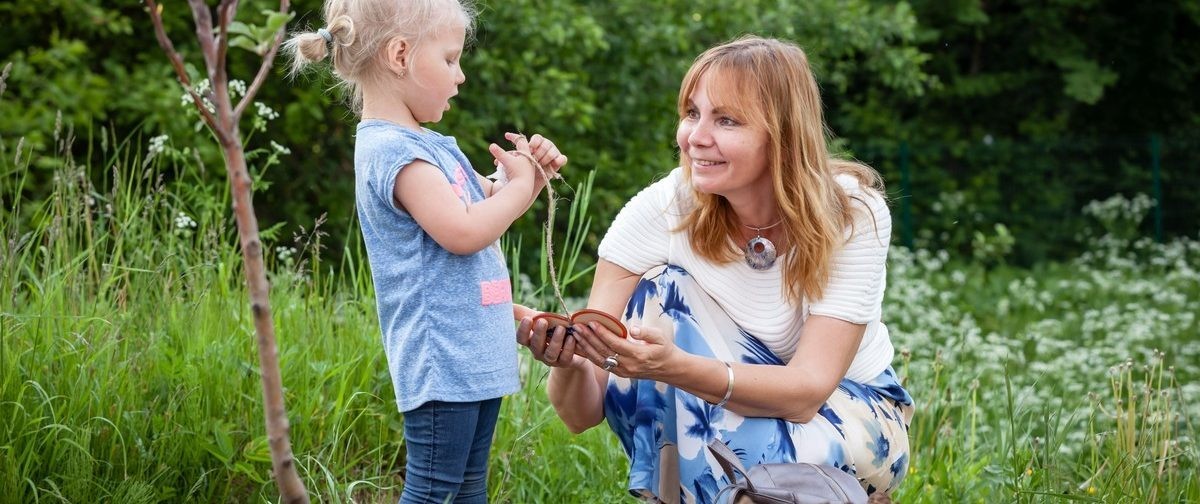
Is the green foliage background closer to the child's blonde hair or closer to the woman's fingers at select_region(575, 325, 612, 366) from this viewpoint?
the child's blonde hair

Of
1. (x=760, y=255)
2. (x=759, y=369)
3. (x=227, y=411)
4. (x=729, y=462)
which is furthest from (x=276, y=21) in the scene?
(x=227, y=411)

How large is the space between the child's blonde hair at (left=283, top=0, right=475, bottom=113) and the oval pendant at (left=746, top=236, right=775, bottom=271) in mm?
763

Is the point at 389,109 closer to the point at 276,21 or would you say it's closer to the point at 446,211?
the point at 446,211

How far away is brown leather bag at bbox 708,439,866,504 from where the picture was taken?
2039 mm

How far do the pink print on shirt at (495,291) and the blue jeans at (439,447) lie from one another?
0.56ft

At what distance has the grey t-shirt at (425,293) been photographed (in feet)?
6.44

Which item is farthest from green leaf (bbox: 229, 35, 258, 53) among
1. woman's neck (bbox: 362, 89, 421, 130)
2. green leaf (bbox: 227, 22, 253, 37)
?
woman's neck (bbox: 362, 89, 421, 130)

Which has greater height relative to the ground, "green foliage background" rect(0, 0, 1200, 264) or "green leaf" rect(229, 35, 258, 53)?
"green leaf" rect(229, 35, 258, 53)

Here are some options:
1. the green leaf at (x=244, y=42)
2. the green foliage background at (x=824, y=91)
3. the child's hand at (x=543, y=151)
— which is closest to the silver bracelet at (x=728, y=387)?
the child's hand at (x=543, y=151)

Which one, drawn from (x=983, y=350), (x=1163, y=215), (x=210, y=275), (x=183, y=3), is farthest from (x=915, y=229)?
(x=210, y=275)

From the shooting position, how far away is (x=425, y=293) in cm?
197

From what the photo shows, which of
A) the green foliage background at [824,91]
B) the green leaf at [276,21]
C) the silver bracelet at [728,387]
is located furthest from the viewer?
the green foliage background at [824,91]

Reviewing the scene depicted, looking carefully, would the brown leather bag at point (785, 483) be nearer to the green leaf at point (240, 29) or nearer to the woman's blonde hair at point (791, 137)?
the woman's blonde hair at point (791, 137)

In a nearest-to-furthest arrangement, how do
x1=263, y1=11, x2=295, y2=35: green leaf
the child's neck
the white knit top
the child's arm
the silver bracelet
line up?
x1=263, y1=11, x2=295, y2=35: green leaf → the child's arm → the child's neck → the silver bracelet → the white knit top
